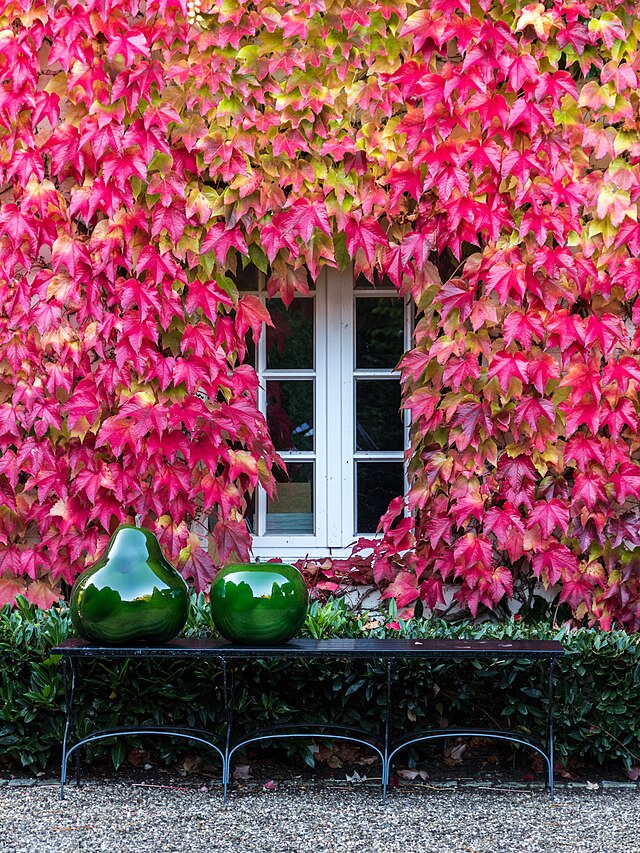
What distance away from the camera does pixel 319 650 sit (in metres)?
2.92

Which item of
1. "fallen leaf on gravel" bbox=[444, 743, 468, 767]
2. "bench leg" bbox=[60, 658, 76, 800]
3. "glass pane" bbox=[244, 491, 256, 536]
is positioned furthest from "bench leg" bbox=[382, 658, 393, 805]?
"glass pane" bbox=[244, 491, 256, 536]

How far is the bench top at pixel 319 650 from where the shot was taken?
2.92 meters

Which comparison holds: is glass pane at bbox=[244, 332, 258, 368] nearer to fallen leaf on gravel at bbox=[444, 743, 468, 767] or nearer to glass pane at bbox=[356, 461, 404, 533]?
glass pane at bbox=[356, 461, 404, 533]

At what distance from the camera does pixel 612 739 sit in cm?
327

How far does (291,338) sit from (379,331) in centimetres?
38

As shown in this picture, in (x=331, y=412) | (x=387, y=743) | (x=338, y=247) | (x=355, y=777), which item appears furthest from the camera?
(x=331, y=412)

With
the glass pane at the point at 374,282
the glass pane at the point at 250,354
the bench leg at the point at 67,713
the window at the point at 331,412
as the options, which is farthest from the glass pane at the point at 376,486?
the bench leg at the point at 67,713

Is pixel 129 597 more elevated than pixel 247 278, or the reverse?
pixel 247 278

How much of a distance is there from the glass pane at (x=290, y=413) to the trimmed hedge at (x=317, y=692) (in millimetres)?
937

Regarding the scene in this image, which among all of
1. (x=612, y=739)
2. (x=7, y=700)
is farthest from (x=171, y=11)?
(x=612, y=739)

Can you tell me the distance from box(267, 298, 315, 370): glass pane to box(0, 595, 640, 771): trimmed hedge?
46.9 inches

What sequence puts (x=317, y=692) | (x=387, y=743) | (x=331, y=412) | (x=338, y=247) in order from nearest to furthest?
(x=387, y=743), (x=317, y=692), (x=338, y=247), (x=331, y=412)

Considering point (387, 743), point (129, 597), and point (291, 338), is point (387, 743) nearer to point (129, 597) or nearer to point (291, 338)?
point (129, 597)

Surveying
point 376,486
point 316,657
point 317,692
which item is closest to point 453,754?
point 317,692
